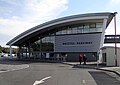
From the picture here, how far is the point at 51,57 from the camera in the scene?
185 ft

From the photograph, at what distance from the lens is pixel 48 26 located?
55.1m

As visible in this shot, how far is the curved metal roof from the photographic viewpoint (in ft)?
160

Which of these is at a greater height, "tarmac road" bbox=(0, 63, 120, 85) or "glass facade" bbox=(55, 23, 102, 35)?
"glass facade" bbox=(55, 23, 102, 35)

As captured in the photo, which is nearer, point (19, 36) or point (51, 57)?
point (51, 57)

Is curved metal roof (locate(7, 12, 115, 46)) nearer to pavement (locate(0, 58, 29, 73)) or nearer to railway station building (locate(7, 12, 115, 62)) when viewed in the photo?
railway station building (locate(7, 12, 115, 62))

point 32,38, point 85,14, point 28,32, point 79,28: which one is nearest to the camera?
point 85,14

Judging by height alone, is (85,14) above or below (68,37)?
above

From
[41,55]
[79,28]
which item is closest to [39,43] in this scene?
[41,55]

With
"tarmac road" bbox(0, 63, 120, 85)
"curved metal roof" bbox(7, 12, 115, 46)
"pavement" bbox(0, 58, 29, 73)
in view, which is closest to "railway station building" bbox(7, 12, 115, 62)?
"curved metal roof" bbox(7, 12, 115, 46)

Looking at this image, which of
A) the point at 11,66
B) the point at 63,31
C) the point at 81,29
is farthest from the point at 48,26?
the point at 11,66

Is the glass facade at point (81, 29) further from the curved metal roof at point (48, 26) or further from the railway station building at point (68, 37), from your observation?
the curved metal roof at point (48, 26)

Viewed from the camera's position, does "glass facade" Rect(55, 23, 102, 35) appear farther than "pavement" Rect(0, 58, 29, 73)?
Yes

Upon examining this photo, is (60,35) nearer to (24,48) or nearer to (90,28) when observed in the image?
(90,28)

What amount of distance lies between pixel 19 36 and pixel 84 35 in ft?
58.6
